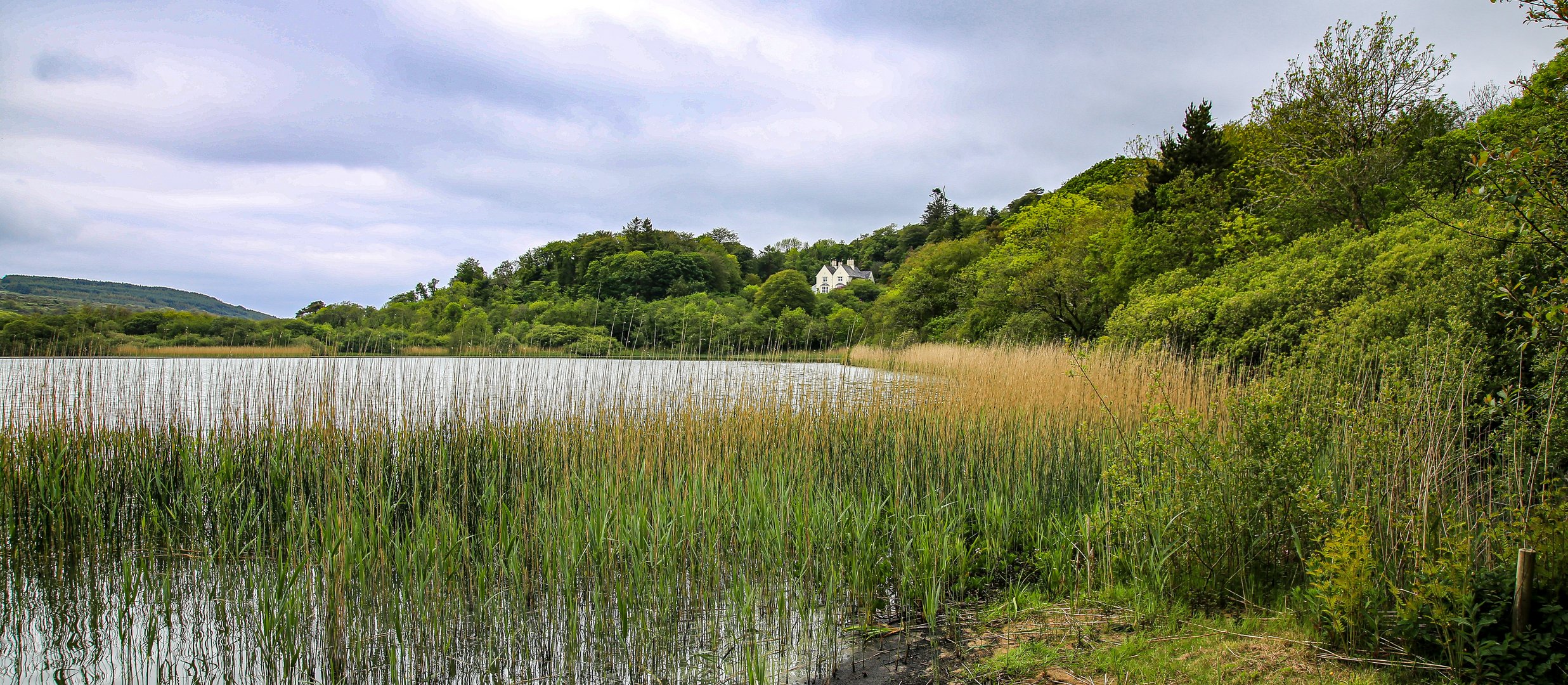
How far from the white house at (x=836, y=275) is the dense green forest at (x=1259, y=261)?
51.7 meters

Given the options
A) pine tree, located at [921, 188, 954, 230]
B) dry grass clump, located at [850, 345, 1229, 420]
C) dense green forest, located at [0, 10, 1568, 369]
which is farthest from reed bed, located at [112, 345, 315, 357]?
pine tree, located at [921, 188, 954, 230]

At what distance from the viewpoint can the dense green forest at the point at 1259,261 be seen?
16.4 feet

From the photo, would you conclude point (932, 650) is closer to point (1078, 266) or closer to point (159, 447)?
point (159, 447)

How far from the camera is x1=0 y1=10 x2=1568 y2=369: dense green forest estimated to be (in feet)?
16.4

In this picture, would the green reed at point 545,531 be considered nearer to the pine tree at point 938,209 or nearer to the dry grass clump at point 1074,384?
the dry grass clump at point 1074,384

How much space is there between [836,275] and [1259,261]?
74.8 meters

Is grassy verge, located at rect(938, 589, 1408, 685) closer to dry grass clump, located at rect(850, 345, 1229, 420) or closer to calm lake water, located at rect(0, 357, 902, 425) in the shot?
dry grass clump, located at rect(850, 345, 1229, 420)

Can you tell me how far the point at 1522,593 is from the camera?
2414 millimetres

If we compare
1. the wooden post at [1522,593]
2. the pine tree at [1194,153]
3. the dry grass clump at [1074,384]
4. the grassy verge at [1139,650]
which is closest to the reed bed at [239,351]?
the dry grass clump at [1074,384]

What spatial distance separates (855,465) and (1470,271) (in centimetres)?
520

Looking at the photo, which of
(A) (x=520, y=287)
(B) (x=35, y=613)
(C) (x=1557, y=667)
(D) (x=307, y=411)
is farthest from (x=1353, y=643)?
(A) (x=520, y=287)

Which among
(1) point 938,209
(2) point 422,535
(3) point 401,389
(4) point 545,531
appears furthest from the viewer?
(1) point 938,209

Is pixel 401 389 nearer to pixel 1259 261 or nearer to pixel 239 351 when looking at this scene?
pixel 239 351

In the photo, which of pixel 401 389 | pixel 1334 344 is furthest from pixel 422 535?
pixel 1334 344
